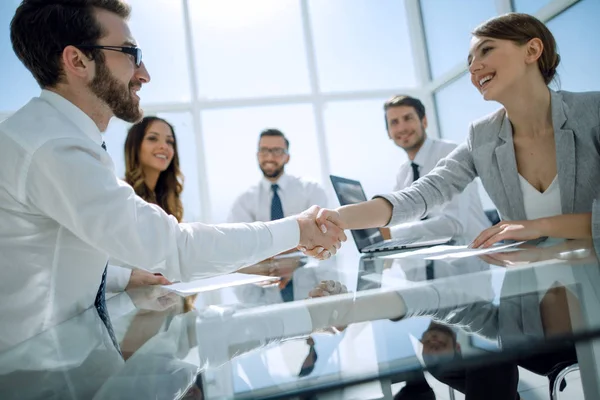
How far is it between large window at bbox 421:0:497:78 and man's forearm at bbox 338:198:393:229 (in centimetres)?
340

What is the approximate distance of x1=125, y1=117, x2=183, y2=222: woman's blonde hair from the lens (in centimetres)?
243

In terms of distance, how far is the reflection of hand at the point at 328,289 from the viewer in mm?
832

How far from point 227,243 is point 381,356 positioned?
0.66 m

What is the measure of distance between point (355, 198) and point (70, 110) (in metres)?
1.27

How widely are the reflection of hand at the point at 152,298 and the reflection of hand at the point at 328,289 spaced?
301 mm

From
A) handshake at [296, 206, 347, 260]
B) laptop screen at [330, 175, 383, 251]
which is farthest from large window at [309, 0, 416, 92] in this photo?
handshake at [296, 206, 347, 260]

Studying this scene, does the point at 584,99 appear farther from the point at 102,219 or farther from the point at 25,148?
the point at 25,148

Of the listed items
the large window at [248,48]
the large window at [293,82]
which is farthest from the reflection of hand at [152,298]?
the large window at [248,48]

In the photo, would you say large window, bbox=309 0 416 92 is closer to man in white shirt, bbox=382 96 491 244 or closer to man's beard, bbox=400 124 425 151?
man in white shirt, bbox=382 96 491 244

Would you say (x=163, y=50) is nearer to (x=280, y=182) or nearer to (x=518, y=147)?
(x=280, y=182)

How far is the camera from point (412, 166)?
9.46 ft

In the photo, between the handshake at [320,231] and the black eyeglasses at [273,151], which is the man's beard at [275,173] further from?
the handshake at [320,231]

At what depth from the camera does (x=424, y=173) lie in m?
2.83

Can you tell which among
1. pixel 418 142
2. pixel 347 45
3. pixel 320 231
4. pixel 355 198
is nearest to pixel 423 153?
pixel 418 142
